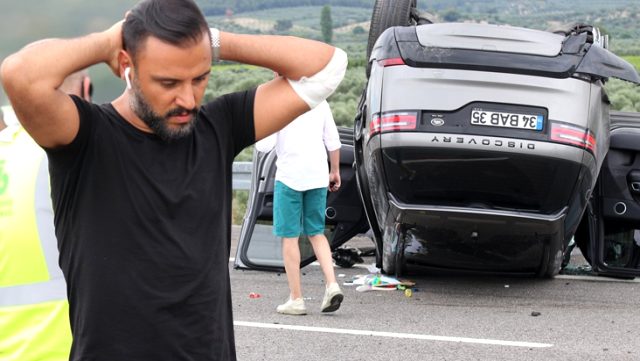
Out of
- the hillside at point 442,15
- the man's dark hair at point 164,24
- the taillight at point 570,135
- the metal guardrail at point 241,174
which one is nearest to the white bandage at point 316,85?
the man's dark hair at point 164,24

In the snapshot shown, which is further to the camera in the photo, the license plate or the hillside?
the hillside

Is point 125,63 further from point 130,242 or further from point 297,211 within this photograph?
point 297,211

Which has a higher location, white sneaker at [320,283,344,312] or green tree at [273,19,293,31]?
white sneaker at [320,283,344,312]

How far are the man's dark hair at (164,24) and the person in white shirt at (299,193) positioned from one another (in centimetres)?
520

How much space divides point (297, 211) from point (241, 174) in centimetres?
436

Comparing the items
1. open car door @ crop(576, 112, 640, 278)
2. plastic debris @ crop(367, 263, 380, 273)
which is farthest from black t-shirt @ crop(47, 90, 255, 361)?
plastic debris @ crop(367, 263, 380, 273)

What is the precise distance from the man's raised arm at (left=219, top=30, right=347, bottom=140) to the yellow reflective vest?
733 mm

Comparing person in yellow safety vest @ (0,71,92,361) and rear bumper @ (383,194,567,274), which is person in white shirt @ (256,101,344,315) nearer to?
rear bumper @ (383,194,567,274)

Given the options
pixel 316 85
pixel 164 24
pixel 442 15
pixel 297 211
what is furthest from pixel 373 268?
pixel 442 15

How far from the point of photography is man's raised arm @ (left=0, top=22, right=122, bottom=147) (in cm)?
264

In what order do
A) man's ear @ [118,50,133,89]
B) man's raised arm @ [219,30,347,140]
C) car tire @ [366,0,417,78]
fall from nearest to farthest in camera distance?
man's ear @ [118,50,133,89] < man's raised arm @ [219,30,347,140] < car tire @ [366,0,417,78]

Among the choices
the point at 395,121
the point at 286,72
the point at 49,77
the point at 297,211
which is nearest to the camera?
the point at 49,77

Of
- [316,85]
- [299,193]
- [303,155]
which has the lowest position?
[299,193]

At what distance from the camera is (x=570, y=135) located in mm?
7469
